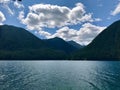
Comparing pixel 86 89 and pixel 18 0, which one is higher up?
pixel 18 0

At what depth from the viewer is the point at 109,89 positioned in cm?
5822

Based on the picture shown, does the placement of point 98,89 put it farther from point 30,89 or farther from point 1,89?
point 1,89

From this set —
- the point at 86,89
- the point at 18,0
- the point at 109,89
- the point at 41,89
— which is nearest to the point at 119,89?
the point at 109,89

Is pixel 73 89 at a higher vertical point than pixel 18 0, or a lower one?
lower

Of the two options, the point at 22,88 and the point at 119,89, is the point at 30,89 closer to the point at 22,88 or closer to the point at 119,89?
the point at 22,88

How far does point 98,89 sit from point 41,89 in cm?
1782

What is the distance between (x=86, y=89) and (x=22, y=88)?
20.4m

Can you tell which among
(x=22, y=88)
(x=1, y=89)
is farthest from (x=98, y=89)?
(x=1, y=89)

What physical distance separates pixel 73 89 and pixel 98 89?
7966 millimetres

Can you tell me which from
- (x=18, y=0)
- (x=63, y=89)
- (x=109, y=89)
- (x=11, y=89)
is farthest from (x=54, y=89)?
(x=18, y=0)

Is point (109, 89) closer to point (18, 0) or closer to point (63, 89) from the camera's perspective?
point (63, 89)

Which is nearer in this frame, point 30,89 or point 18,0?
point 18,0

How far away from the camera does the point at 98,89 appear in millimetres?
58531

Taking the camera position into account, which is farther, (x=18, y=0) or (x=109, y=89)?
(x=109, y=89)
